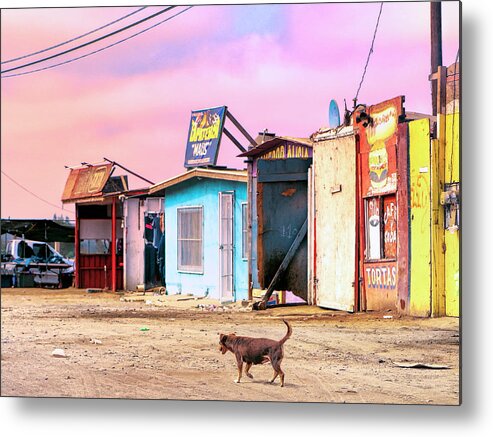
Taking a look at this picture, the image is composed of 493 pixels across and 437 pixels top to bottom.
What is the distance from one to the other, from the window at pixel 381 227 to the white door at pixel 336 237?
0.15 metres

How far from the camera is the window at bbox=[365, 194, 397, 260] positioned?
854 centimetres

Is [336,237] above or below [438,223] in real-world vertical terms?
below

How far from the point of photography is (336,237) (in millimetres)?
8891

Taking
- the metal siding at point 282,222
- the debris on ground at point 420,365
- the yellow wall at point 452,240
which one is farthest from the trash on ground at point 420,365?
the metal siding at point 282,222

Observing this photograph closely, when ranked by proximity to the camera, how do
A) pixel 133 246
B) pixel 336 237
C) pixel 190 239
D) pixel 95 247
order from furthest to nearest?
pixel 133 246
pixel 190 239
pixel 95 247
pixel 336 237

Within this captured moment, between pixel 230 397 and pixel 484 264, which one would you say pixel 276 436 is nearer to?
pixel 230 397

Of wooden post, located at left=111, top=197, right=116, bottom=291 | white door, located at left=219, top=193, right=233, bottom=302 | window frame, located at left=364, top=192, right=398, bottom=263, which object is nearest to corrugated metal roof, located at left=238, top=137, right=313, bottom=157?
window frame, located at left=364, top=192, right=398, bottom=263

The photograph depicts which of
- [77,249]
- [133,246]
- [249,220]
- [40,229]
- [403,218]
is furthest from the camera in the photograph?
[133,246]

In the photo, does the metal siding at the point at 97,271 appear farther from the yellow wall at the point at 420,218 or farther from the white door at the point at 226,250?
the yellow wall at the point at 420,218

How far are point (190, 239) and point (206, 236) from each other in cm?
18

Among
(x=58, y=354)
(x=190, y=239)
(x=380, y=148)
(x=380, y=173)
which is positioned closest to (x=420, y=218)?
(x=380, y=173)

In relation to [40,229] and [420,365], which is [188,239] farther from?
[420,365]

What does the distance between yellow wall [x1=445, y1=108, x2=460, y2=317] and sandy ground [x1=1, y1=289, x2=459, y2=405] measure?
0.19 m

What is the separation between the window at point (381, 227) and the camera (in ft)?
28.0
